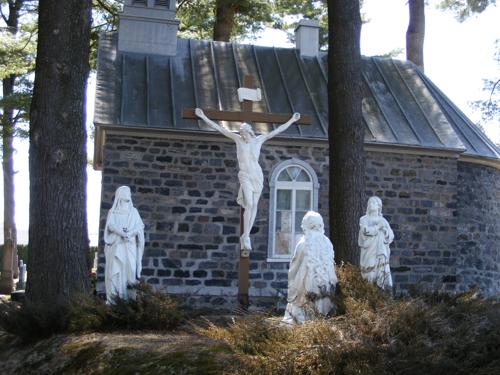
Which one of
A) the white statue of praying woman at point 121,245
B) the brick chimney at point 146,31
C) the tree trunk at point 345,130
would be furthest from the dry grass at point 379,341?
the brick chimney at point 146,31

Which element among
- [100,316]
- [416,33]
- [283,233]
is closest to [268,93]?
[283,233]

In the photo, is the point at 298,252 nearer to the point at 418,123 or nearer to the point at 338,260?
the point at 338,260

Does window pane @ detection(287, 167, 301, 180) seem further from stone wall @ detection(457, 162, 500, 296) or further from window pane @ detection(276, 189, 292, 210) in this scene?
stone wall @ detection(457, 162, 500, 296)

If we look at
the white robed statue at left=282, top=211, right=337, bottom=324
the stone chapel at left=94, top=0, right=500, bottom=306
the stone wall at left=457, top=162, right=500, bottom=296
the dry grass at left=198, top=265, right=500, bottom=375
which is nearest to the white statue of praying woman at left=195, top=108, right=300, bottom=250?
the stone chapel at left=94, top=0, right=500, bottom=306

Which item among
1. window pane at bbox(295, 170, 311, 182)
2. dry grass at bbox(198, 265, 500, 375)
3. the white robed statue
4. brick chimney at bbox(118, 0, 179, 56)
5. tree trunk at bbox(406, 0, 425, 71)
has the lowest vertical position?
dry grass at bbox(198, 265, 500, 375)

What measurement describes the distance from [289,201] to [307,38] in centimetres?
467

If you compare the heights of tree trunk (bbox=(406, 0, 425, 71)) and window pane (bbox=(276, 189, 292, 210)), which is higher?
tree trunk (bbox=(406, 0, 425, 71))

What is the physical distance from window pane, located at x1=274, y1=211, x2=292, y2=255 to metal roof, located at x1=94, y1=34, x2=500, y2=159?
1.58 metres

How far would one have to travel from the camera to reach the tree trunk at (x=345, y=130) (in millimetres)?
10180

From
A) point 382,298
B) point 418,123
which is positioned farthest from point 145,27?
point 382,298

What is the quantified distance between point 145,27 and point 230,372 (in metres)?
11.4

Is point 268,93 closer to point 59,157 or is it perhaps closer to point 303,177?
point 303,177

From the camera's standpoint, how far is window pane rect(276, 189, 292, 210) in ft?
47.0

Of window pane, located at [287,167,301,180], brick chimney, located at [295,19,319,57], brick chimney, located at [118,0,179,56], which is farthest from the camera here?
brick chimney, located at [295,19,319,57]
